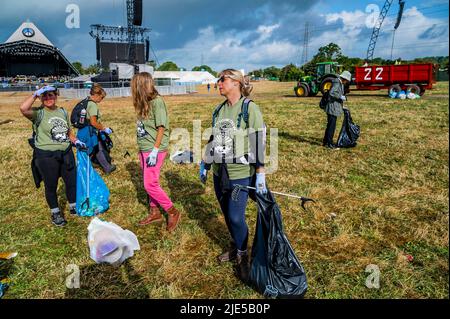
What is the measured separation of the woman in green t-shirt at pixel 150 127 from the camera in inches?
145

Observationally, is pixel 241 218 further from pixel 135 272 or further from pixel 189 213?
pixel 189 213

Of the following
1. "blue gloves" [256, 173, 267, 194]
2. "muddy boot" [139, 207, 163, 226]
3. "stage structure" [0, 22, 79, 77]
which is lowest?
"muddy boot" [139, 207, 163, 226]

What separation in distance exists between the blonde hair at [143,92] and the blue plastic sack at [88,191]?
136 cm

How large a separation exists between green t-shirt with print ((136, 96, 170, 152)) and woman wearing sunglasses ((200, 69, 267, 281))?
2.85 ft

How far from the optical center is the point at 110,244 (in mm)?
3486

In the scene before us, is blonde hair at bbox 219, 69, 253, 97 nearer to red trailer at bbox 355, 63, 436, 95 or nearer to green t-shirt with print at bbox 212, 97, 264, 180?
green t-shirt with print at bbox 212, 97, 264, 180

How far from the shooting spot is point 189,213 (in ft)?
15.4

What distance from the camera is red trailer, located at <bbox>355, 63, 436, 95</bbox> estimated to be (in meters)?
19.8

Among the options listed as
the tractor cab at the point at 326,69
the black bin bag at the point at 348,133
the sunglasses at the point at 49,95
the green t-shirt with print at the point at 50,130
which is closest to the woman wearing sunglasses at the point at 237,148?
the green t-shirt with print at the point at 50,130

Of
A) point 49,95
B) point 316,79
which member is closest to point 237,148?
point 49,95

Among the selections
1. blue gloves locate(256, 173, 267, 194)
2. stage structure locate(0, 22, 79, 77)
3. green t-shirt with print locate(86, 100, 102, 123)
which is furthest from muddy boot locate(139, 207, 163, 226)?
stage structure locate(0, 22, 79, 77)

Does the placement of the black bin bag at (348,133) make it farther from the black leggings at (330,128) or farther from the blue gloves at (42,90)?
the blue gloves at (42,90)

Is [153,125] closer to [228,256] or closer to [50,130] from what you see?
[50,130]
